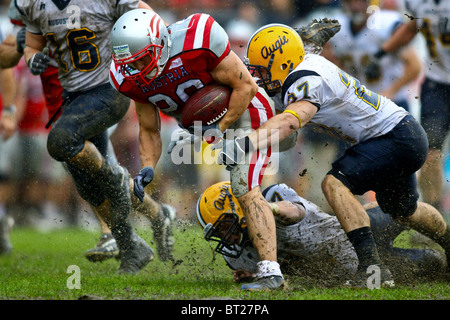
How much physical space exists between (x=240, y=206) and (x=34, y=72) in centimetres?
196

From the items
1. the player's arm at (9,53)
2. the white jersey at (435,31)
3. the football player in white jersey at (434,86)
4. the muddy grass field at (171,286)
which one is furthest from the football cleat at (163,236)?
the white jersey at (435,31)

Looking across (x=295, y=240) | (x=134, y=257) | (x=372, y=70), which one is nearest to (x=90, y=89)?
(x=134, y=257)

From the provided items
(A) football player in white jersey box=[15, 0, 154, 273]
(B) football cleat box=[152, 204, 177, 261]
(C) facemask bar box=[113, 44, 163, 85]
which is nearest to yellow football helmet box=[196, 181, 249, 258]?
(C) facemask bar box=[113, 44, 163, 85]

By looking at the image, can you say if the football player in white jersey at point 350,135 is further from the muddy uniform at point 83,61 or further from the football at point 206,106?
the muddy uniform at point 83,61

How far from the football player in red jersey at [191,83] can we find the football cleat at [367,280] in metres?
0.44

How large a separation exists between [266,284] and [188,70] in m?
1.30

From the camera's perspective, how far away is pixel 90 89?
4730 mm

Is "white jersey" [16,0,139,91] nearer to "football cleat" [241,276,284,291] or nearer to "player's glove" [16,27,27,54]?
"player's glove" [16,27,27,54]

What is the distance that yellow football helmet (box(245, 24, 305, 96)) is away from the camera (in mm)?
4086


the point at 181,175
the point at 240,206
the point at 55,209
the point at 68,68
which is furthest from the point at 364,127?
the point at 55,209

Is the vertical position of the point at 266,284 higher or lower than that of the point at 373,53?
lower

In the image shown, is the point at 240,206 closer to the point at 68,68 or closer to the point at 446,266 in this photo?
the point at 446,266

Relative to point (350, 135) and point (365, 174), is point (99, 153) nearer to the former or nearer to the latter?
point (350, 135)

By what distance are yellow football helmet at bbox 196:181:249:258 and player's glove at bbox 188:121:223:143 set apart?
0.32 meters
